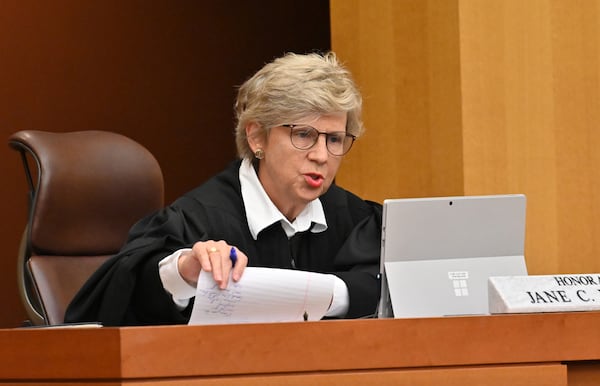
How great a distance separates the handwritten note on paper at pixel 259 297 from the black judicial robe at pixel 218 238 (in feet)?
1.90

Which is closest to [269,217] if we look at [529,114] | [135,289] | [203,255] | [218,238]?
[218,238]

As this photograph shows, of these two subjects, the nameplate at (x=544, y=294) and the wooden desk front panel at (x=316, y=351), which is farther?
the nameplate at (x=544, y=294)

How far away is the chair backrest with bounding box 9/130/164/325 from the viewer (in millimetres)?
3191

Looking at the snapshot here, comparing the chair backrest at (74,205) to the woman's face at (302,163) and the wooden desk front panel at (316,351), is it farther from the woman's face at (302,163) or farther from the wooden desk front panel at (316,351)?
the wooden desk front panel at (316,351)

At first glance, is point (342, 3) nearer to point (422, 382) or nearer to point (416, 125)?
point (416, 125)

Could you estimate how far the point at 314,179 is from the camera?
2654 mm

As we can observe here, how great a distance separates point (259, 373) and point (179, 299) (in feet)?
2.49

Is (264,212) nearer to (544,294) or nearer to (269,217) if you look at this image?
(269,217)

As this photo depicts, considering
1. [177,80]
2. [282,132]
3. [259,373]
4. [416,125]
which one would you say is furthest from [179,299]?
[177,80]

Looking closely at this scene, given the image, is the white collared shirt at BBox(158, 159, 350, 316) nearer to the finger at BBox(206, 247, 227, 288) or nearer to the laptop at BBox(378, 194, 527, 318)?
the laptop at BBox(378, 194, 527, 318)

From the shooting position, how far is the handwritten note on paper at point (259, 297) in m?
1.78

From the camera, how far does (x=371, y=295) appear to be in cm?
249

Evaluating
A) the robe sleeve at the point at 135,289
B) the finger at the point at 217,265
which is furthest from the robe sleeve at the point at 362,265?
the finger at the point at 217,265

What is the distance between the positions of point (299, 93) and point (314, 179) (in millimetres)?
204
